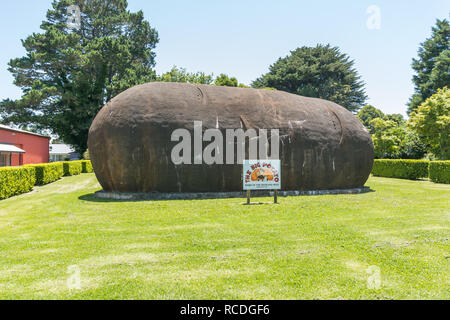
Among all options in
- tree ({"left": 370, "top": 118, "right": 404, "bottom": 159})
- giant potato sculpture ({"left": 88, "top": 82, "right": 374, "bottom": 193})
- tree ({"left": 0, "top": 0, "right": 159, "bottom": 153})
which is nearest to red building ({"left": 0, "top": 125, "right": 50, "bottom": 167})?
tree ({"left": 0, "top": 0, "right": 159, "bottom": 153})

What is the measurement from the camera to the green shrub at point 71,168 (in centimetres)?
2343

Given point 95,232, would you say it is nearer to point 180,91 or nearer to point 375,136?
point 180,91

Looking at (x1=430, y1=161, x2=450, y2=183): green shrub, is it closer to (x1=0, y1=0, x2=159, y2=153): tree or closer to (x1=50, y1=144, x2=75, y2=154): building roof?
(x1=0, y1=0, x2=159, y2=153): tree

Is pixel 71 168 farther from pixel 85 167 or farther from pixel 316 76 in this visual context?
pixel 316 76

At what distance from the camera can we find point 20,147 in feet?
80.8

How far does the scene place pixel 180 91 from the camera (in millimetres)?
11602

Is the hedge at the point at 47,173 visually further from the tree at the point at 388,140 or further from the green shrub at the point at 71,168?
the tree at the point at 388,140

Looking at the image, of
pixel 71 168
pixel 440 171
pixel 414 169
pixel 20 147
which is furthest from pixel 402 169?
pixel 20 147

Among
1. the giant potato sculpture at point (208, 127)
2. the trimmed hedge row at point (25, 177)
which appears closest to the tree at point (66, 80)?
the trimmed hedge row at point (25, 177)

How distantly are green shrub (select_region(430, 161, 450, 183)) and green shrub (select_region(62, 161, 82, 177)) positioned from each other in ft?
84.3

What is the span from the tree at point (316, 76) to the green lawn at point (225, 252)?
115 feet

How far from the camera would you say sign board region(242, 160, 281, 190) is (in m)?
10.4
